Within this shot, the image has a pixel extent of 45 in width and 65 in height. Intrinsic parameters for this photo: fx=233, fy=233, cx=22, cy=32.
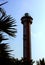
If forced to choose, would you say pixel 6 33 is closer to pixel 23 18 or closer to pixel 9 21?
pixel 9 21

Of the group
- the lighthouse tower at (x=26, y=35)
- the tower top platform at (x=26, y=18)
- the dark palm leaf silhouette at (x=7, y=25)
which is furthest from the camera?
the tower top platform at (x=26, y=18)

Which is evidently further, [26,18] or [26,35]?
[26,18]

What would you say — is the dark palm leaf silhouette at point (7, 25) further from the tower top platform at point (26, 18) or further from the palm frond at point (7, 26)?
the tower top platform at point (26, 18)

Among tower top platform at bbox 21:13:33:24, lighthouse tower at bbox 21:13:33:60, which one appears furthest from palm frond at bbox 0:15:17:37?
tower top platform at bbox 21:13:33:24

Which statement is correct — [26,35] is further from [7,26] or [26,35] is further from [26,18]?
[7,26]

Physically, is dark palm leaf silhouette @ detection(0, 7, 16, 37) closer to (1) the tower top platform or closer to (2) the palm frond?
(2) the palm frond

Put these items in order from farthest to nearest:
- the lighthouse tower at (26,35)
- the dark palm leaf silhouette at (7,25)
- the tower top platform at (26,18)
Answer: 1. the tower top platform at (26,18)
2. the lighthouse tower at (26,35)
3. the dark palm leaf silhouette at (7,25)

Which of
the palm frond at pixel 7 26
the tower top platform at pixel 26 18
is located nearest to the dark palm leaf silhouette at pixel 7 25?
the palm frond at pixel 7 26

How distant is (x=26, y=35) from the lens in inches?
2534

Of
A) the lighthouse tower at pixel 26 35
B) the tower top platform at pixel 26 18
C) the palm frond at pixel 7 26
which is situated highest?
the tower top platform at pixel 26 18

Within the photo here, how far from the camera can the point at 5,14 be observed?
6262mm

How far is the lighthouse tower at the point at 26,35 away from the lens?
62094 mm

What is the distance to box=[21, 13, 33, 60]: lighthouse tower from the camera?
62.1m

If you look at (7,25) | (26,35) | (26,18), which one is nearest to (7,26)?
(7,25)
